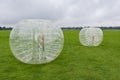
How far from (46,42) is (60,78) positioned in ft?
6.01

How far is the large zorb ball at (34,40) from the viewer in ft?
28.4

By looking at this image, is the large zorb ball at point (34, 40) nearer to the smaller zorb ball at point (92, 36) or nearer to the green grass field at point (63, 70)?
the green grass field at point (63, 70)

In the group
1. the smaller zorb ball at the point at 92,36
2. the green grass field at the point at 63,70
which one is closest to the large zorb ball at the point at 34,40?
the green grass field at the point at 63,70

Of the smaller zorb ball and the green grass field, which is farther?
the smaller zorb ball

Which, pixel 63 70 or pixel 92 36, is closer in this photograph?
pixel 63 70

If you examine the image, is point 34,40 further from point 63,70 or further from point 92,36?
point 92,36

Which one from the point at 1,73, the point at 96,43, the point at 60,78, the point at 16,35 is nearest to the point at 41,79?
the point at 60,78

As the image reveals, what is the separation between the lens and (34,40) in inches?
342

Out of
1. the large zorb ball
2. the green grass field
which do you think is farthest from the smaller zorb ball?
the large zorb ball

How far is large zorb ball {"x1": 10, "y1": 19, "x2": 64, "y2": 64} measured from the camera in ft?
28.4

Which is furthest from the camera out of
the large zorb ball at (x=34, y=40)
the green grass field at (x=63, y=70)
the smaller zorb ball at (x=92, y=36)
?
the smaller zorb ball at (x=92, y=36)

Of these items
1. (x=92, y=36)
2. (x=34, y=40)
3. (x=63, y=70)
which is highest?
(x=34, y=40)

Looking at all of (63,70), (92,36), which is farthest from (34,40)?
(92,36)

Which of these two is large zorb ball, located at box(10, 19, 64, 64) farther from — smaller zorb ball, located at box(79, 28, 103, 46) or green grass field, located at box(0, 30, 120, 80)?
smaller zorb ball, located at box(79, 28, 103, 46)
